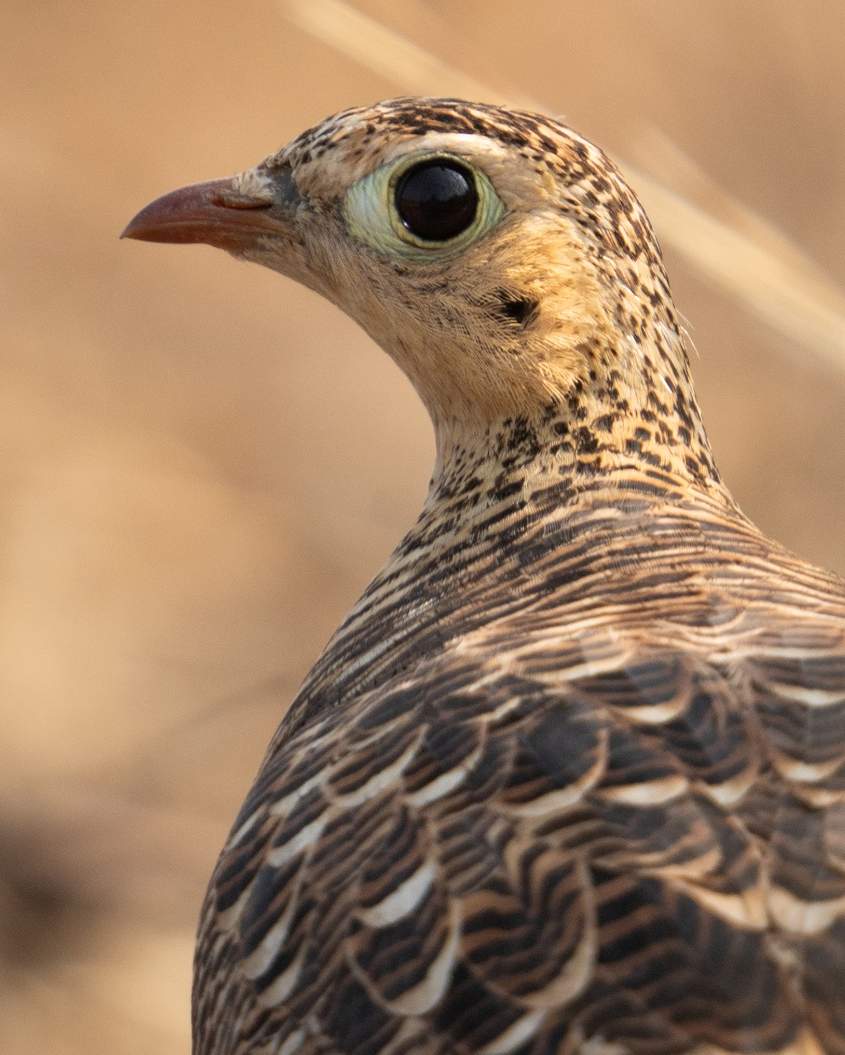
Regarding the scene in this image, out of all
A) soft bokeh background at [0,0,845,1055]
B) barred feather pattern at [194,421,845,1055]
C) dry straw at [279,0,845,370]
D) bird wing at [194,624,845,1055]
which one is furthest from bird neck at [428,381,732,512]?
soft bokeh background at [0,0,845,1055]

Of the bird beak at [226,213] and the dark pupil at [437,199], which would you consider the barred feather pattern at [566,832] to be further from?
the bird beak at [226,213]

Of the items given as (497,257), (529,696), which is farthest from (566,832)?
(497,257)

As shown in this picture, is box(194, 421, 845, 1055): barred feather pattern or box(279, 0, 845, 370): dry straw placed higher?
box(279, 0, 845, 370): dry straw

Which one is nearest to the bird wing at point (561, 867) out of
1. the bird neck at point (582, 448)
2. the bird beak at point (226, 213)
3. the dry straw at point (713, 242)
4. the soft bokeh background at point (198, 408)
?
the bird neck at point (582, 448)

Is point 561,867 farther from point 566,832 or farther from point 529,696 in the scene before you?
point 529,696

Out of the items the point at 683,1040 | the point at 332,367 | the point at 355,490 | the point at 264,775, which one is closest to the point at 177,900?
the point at 355,490

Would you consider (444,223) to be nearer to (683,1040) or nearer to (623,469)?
(623,469)

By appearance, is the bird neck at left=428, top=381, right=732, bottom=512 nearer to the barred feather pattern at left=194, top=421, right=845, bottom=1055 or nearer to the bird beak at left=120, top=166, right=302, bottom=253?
the barred feather pattern at left=194, top=421, right=845, bottom=1055

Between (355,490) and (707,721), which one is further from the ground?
(355,490)
